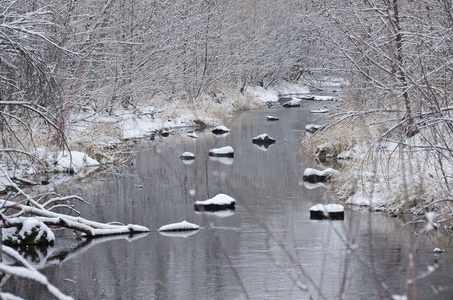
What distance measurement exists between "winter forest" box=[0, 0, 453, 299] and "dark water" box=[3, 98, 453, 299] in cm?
47

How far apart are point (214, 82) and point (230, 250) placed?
20.9m

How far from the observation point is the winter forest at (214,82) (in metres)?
7.49

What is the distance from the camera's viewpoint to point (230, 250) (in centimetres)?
814

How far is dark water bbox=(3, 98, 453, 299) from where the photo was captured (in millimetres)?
6699

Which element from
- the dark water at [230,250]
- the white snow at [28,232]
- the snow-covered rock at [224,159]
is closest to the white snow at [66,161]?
the dark water at [230,250]

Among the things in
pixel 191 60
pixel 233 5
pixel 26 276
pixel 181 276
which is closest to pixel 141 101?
pixel 191 60

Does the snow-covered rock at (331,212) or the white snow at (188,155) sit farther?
the white snow at (188,155)

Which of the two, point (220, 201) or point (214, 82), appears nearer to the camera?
point (220, 201)

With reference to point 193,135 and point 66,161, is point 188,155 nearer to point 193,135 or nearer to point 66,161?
point 66,161

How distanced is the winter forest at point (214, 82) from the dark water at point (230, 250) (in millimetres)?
471

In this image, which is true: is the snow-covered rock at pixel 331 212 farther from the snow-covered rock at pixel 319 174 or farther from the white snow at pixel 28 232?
the white snow at pixel 28 232

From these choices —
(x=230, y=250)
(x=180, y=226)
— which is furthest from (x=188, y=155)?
(x=230, y=250)

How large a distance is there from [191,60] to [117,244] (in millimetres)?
17963

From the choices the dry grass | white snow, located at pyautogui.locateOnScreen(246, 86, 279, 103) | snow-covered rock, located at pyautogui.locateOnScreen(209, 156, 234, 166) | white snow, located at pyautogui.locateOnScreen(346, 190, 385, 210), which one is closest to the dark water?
white snow, located at pyautogui.locateOnScreen(346, 190, 385, 210)
